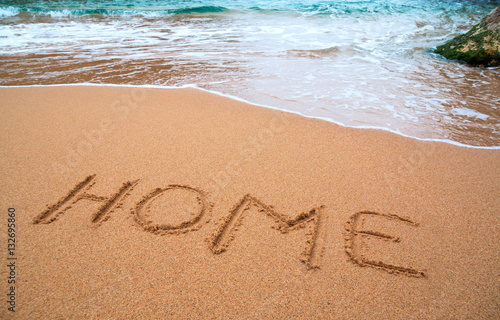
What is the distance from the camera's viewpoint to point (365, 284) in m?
1.43

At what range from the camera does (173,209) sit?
6.16 feet

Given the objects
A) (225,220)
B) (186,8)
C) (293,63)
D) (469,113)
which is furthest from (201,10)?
(225,220)

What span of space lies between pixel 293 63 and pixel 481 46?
351 centimetres

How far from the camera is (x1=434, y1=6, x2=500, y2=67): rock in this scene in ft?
15.7

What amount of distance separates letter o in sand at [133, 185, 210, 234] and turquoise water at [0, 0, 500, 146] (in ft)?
5.82

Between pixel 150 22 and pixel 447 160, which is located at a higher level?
pixel 150 22

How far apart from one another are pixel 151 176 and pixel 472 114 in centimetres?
358

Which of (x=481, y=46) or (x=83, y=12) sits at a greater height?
(x=83, y=12)

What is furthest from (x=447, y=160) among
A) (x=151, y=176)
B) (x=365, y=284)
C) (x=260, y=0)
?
(x=260, y=0)

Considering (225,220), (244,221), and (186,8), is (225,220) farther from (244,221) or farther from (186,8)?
(186,8)

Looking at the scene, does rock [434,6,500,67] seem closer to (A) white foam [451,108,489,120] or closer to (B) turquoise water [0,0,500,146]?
(B) turquoise water [0,0,500,146]

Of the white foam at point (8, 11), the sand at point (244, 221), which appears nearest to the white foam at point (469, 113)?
the sand at point (244, 221)

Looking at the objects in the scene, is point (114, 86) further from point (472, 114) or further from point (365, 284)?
point (472, 114)

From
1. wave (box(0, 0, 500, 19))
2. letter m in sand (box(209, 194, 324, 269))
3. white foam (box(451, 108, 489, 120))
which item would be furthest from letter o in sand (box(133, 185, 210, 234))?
wave (box(0, 0, 500, 19))
